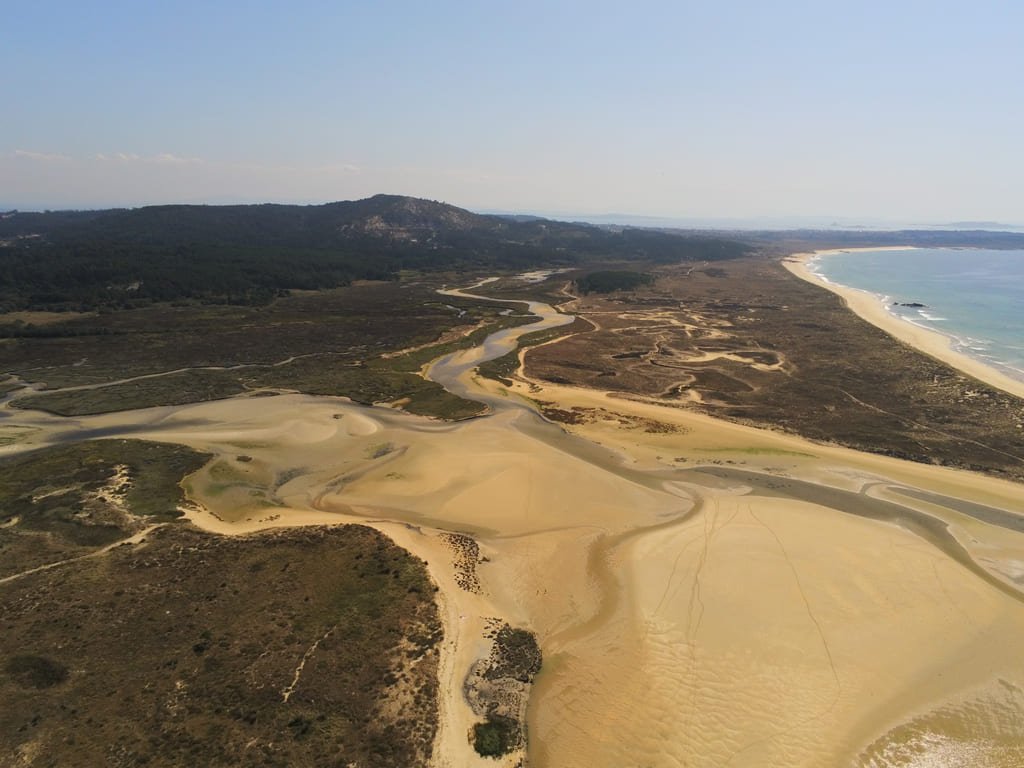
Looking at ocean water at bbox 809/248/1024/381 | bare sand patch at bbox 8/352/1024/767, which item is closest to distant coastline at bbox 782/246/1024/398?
ocean water at bbox 809/248/1024/381

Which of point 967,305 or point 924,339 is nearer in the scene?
point 924,339

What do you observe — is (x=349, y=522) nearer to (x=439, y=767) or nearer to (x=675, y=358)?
(x=439, y=767)

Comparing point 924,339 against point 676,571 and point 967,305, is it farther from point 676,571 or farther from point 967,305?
point 676,571

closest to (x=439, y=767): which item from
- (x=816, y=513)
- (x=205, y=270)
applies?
(x=816, y=513)

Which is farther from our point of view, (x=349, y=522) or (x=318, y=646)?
(x=349, y=522)

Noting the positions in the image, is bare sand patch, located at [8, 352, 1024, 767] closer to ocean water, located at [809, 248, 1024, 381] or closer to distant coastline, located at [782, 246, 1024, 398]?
distant coastline, located at [782, 246, 1024, 398]

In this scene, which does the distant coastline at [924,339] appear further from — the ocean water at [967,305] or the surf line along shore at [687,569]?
the surf line along shore at [687,569]

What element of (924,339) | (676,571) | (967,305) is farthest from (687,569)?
(967,305)

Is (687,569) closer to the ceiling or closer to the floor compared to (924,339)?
closer to the ceiling
